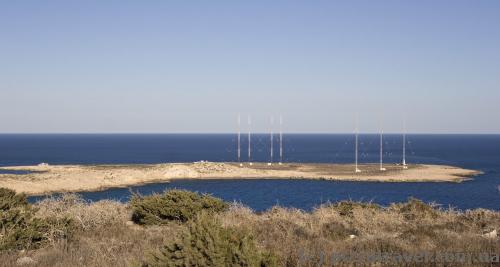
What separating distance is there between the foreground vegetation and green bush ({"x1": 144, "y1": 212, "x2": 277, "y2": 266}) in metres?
0.01

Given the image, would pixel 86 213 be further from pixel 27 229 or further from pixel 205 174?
pixel 205 174

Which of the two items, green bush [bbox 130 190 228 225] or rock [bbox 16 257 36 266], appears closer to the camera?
rock [bbox 16 257 36 266]

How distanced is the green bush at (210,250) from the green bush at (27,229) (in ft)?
16.1

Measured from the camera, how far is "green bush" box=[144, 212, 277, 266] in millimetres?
6215

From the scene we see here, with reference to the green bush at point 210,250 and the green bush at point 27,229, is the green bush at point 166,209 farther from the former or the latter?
the green bush at point 210,250

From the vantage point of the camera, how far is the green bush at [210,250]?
621 centimetres

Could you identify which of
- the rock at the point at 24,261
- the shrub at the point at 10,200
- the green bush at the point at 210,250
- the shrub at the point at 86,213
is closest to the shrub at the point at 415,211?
the shrub at the point at 86,213

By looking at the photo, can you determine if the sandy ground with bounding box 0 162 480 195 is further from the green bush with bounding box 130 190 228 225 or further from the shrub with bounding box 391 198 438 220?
the shrub with bounding box 391 198 438 220

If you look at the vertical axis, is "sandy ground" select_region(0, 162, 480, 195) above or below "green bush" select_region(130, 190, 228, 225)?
below

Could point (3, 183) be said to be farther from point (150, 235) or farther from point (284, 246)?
point (284, 246)

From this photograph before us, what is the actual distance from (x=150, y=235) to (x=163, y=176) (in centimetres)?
6786

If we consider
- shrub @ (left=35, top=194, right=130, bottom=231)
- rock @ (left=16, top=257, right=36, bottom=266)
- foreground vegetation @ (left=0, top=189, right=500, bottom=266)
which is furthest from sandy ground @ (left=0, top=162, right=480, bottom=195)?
rock @ (left=16, top=257, right=36, bottom=266)

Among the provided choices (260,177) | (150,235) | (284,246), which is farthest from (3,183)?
(284,246)

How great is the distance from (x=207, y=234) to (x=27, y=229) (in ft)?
20.2
